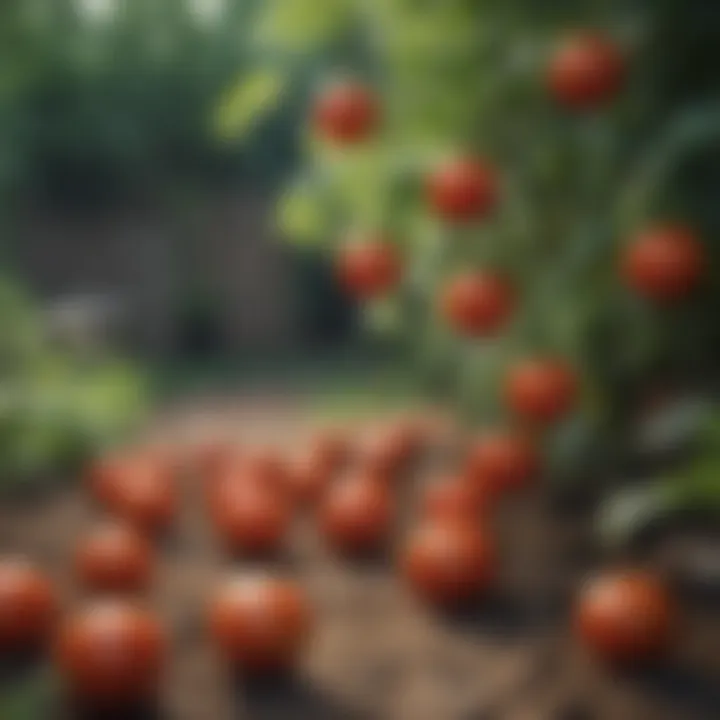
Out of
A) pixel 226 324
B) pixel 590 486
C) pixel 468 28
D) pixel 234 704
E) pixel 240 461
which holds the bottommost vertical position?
pixel 234 704

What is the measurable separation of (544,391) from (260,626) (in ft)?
1.35

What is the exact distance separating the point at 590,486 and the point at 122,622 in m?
0.54

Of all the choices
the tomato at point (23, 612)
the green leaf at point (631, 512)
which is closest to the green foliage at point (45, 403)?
the tomato at point (23, 612)

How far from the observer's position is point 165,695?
0.87 meters

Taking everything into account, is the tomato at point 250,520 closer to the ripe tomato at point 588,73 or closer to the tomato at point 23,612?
the tomato at point 23,612

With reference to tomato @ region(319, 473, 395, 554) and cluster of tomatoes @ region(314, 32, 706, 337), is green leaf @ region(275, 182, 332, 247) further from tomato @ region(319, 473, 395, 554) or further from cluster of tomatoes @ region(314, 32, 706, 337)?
tomato @ region(319, 473, 395, 554)

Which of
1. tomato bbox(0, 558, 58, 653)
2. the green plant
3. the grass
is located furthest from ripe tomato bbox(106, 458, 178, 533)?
the grass

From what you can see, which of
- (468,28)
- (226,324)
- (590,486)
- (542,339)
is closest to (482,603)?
(590,486)

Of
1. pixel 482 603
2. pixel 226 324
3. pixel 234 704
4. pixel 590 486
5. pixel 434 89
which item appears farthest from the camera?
pixel 226 324

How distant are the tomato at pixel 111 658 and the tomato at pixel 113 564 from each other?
0.46ft

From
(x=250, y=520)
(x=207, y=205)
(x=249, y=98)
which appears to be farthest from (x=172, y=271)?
(x=250, y=520)

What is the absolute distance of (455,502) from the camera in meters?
1.15

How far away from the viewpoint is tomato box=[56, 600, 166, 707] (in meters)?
0.84

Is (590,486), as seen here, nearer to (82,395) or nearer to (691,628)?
(691,628)
